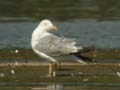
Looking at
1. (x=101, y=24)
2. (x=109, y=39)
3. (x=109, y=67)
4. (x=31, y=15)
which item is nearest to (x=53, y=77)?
(x=109, y=67)

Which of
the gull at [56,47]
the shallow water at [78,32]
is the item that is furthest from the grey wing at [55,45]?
the shallow water at [78,32]

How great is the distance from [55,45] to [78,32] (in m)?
10.5

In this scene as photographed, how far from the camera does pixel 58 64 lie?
18.0m

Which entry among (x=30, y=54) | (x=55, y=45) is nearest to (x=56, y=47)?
(x=55, y=45)

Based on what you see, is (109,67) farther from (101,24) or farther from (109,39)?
(101,24)

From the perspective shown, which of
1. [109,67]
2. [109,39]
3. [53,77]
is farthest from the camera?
[109,39]

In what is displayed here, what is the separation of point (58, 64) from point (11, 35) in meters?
8.92

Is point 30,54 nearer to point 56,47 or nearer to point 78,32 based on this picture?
point 56,47

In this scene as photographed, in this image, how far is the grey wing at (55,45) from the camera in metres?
17.2

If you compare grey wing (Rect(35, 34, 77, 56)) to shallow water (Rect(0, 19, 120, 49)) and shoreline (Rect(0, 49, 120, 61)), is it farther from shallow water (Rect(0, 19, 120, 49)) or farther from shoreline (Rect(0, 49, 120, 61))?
shallow water (Rect(0, 19, 120, 49))

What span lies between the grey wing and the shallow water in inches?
228

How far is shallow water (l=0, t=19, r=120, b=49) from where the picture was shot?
80.4 ft

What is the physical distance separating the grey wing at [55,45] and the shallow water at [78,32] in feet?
19.0

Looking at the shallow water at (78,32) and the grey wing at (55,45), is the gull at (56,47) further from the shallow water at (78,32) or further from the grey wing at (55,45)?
the shallow water at (78,32)
